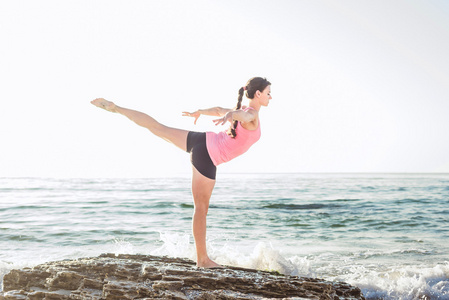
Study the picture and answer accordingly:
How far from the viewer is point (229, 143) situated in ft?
15.3

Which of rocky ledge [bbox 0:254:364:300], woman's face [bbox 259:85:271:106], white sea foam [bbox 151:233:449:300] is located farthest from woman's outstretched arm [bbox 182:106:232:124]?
white sea foam [bbox 151:233:449:300]

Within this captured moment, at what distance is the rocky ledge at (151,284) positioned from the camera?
385cm

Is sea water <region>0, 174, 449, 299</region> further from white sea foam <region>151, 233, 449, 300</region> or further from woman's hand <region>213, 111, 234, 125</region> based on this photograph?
woman's hand <region>213, 111, 234, 125</region>

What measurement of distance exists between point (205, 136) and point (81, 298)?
6.91ft

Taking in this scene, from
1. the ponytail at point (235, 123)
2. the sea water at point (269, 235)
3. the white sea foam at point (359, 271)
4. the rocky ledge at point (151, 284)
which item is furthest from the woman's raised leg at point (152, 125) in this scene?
the white sea foam at point (359, 271)

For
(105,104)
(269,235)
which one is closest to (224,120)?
(105,104)

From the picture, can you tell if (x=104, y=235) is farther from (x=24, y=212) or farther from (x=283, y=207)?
(x=283, y=207)

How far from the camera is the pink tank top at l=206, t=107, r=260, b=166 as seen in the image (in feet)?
15.1

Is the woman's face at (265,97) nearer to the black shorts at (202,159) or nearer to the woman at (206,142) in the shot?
the woman at (206,142)

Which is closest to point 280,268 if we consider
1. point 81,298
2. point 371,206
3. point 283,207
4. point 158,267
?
point 158,267

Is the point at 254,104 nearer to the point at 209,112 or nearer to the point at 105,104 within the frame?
the point at 209,112

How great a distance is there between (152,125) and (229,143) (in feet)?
3.00

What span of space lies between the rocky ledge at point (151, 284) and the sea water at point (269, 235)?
1.81 meters

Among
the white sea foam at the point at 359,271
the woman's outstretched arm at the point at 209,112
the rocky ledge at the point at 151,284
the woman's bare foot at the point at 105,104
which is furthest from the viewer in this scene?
the white sea foam at the point at 359,271
